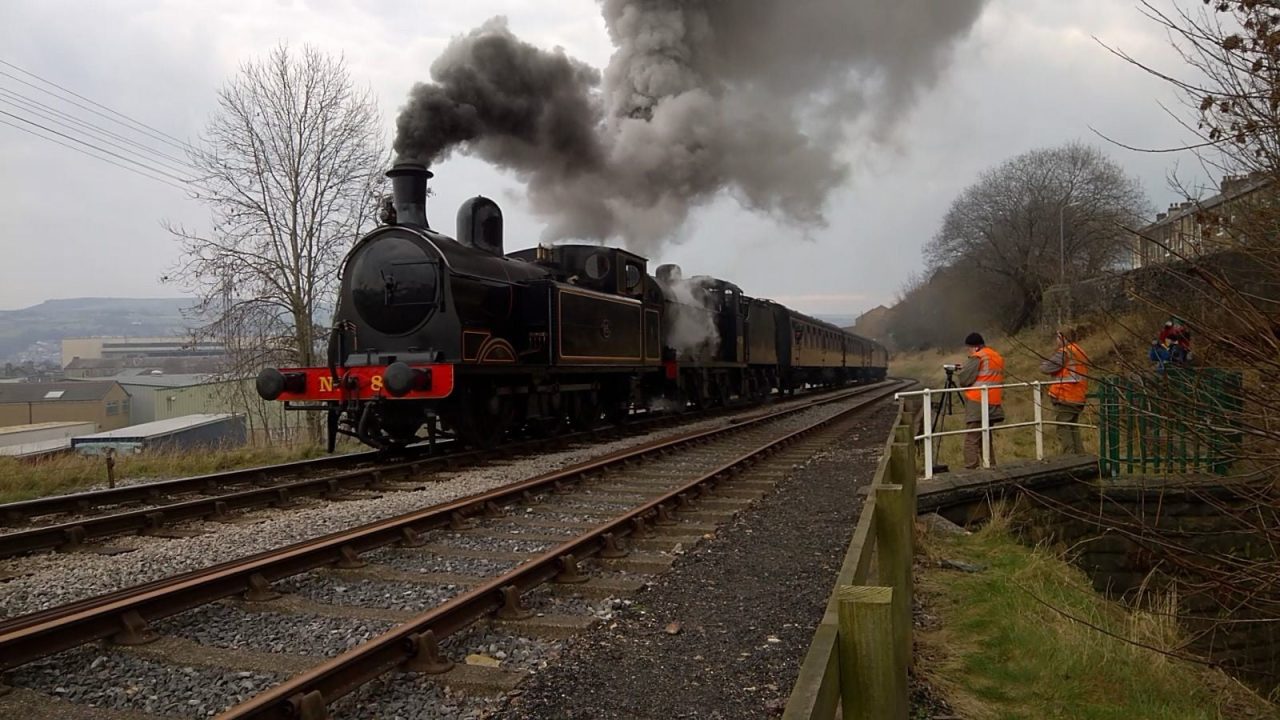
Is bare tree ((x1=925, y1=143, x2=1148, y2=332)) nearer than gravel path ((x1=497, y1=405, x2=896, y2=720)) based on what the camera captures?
No

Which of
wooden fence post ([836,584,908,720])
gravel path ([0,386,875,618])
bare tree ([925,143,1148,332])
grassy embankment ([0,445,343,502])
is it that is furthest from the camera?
bare tree ([925,143,1148,332])

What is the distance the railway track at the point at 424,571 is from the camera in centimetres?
345

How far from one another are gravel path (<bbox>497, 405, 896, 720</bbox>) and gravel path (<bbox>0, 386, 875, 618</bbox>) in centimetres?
175

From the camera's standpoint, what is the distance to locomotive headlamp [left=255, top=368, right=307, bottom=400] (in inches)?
393

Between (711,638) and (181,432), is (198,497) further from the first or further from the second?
(181,432)

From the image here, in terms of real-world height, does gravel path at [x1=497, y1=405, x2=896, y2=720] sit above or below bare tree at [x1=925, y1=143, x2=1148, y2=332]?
below

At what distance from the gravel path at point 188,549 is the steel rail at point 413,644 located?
67.3 inches

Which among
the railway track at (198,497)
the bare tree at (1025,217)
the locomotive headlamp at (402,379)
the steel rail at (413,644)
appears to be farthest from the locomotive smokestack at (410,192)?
the bare tree at (1025,217)

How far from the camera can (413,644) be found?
11.9ft

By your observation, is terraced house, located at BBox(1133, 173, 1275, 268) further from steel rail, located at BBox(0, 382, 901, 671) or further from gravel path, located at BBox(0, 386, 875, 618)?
steel rail, located at BBox(0, 382, 901, 671)

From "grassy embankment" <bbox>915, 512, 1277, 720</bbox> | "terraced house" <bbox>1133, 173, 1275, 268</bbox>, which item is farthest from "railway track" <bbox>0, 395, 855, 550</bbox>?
"terraced house" <bbox>1133, 173, 1275, 268</bbox>

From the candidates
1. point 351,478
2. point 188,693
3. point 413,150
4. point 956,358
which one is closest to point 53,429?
point 413,150

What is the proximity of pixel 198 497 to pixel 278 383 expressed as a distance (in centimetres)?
239

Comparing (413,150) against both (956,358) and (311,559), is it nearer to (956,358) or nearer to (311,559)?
(311,559)
